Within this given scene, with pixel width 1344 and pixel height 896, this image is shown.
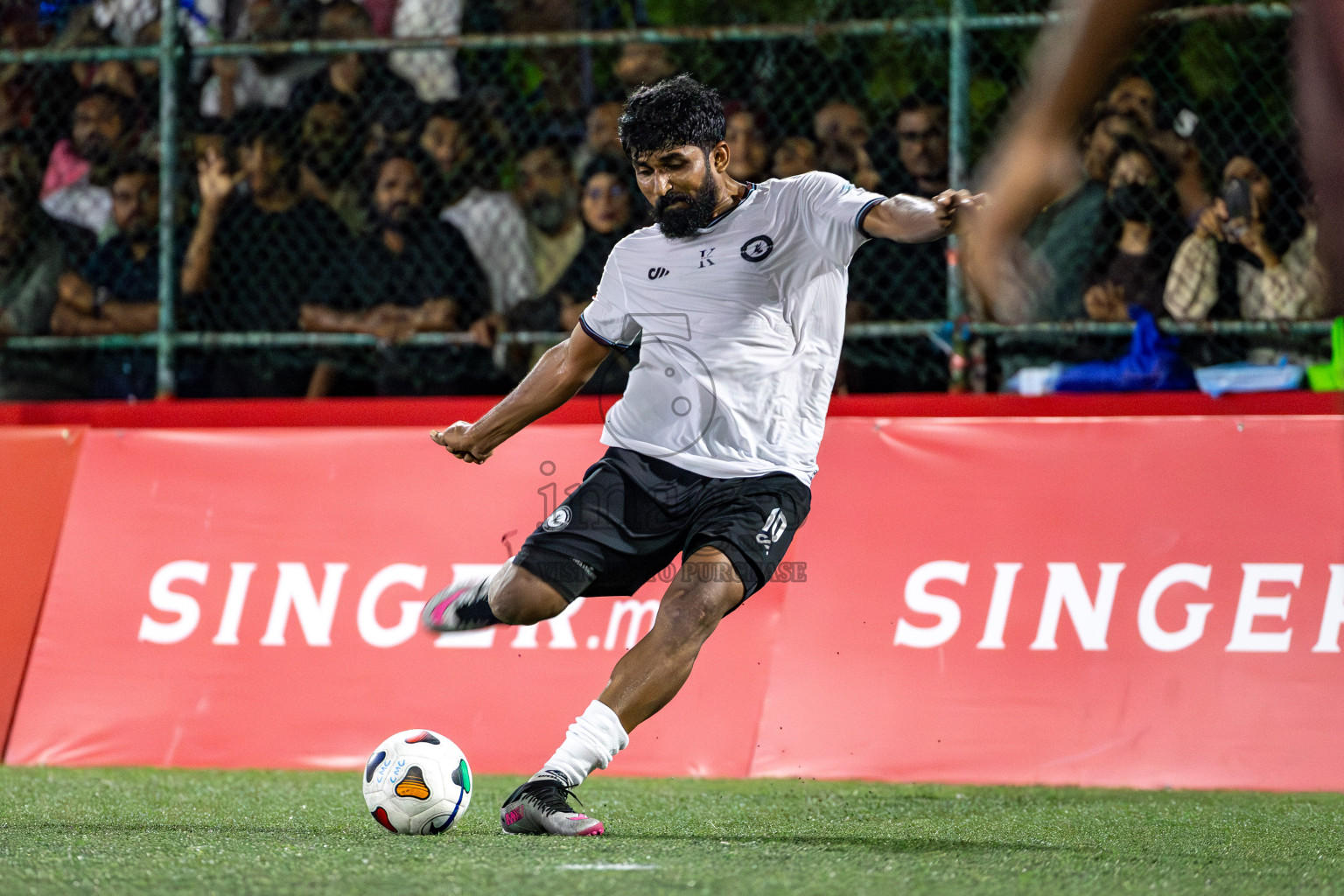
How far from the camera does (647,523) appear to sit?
472 cm

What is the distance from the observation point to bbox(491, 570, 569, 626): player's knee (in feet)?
15.1

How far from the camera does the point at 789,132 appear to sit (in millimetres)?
7016

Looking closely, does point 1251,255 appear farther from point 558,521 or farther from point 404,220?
point 404,220

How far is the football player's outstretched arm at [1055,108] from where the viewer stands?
1882 millimetres

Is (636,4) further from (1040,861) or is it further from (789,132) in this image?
(1040,861)

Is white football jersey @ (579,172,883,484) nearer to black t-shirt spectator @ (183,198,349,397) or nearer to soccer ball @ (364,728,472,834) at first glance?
soccer ball @ (364,728,472,834)

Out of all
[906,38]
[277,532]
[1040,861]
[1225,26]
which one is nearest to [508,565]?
[1040,861]

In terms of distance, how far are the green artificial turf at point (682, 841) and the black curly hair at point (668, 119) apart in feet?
6.32

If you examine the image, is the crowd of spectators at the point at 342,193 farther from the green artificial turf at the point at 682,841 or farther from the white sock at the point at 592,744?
the white sock at the point at 592,744

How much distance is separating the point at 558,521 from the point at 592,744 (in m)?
0.66

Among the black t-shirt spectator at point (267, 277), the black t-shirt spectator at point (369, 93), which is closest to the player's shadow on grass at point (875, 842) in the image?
the black t-shirt spectator at point (267, 277)

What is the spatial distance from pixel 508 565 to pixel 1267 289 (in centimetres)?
339

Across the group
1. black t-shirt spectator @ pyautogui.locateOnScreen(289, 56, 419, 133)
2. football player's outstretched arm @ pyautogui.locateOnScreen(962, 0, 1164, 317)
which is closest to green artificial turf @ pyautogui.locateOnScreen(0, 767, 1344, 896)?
football player's outstretched arm @ pyautogui.locateOnScreen(962, 0, 1164, 317)

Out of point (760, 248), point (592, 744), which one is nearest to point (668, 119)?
point (760, 248)
